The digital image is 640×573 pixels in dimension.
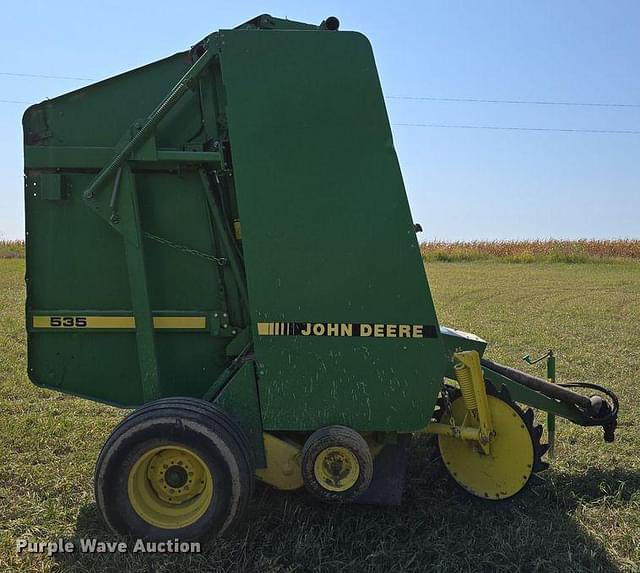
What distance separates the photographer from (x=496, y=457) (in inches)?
143

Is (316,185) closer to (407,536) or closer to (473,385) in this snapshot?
(473,385)

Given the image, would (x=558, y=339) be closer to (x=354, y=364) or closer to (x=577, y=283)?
(x=354, y=364)

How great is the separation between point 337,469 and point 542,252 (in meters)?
31.1

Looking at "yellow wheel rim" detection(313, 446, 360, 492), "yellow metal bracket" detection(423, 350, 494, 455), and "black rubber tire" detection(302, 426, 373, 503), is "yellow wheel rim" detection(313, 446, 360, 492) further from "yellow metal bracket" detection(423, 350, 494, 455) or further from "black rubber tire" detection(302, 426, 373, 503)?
"yellow metal bracket" detection(423, 350, 494, 455)

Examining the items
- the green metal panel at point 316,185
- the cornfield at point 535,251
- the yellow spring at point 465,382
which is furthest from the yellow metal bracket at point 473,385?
the cornfield at point 535,251

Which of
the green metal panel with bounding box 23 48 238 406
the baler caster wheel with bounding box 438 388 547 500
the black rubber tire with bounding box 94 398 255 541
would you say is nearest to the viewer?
the black rubber tire with bounding box 94 398 255 541

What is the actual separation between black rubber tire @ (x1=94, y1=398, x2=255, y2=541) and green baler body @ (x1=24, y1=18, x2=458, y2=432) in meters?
0.28

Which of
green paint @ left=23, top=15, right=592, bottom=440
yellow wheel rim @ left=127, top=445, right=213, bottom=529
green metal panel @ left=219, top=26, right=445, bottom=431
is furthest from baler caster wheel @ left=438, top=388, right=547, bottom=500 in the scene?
yellow wheel rim @ left=127, top=445, right=213, bottom=529

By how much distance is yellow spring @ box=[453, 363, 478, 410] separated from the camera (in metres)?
3.45

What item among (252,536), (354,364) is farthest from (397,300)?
(252,536)

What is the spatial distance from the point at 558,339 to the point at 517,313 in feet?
9.16

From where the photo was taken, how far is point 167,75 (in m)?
3.54

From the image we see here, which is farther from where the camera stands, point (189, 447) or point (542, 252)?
point (542, 252)

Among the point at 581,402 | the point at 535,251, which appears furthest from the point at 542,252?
the point at 581,402
